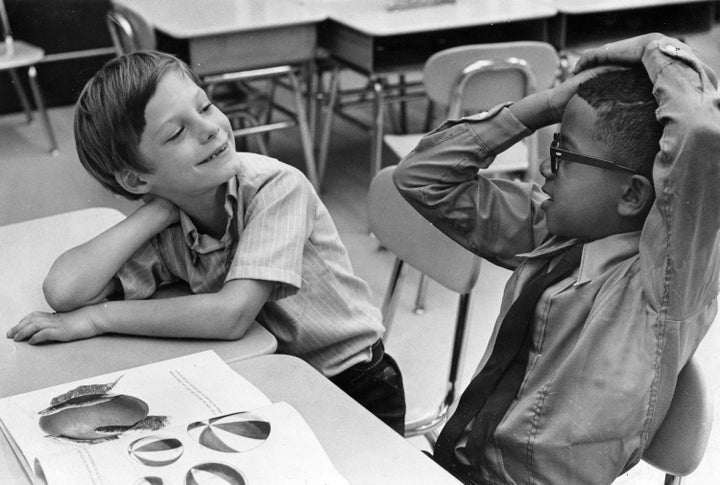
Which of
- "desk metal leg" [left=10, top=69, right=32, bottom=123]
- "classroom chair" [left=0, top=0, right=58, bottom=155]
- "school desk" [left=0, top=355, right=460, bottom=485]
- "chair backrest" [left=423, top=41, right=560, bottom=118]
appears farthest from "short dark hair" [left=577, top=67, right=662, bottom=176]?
"desk metal leg" [left=10, top=69, right=32, bottom=123]

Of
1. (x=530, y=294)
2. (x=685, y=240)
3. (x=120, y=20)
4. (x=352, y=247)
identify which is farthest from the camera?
(x=120, y=20)

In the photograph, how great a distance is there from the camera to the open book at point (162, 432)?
2.79 feet

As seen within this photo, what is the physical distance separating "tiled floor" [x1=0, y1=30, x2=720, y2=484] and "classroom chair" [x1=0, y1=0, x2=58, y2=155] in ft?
0.29

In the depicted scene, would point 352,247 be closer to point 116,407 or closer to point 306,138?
point 306,138

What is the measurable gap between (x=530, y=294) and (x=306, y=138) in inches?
100

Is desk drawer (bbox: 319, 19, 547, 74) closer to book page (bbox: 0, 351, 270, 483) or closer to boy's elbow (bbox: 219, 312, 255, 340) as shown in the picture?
boy's elbow (bbox: 219, 312, 255, 340)

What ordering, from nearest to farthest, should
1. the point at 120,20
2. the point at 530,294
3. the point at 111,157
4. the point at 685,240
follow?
the point at 685,240 → the point at 530,294 → the point at 111,157 → the point at 120,20

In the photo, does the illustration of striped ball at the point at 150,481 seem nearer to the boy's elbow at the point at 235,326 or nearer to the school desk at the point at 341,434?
the school desk at the point at 341,434

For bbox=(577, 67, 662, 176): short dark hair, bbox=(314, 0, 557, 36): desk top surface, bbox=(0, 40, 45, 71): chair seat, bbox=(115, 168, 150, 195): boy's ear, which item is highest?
bbox=(577, 67, 662, 176): short dark hair

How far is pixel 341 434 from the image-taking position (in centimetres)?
94

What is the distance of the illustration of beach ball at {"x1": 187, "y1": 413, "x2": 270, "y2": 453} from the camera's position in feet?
2.90

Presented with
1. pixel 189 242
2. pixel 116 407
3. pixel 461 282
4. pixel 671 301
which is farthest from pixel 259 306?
pixel 671 301

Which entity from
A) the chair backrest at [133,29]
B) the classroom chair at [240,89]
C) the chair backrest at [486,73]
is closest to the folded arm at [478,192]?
the chair backrest at [486,73]

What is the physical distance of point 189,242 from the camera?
4.29 feet
